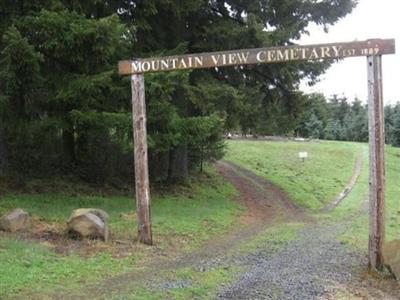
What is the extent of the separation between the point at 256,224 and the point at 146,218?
20.2 ft

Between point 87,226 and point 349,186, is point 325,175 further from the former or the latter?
point 87,226

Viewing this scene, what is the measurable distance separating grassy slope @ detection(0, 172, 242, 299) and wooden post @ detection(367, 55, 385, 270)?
13.1 feet

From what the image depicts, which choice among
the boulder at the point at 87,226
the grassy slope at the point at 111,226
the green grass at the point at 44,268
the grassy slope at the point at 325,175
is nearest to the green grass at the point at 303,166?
the grassy slope at the point at 325,175

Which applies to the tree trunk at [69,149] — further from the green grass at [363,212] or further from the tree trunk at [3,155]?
the green grass at [363,212]

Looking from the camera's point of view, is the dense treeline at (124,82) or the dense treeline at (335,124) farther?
the dense treeline at (335,124)

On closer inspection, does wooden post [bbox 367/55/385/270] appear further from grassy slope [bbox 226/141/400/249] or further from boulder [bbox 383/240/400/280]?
grassy slope [bbox 226/141/400/249]

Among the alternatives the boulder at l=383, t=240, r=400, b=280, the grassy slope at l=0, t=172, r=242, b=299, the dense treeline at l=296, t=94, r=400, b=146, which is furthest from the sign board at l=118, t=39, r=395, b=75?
the dense treeline at l=296, t=94, r=400, b=146

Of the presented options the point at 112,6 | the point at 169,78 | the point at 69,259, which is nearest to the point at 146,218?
the point at 69,259

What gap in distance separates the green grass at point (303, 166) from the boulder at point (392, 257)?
40.9ft

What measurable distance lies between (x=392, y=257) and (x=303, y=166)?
2523 centimetres

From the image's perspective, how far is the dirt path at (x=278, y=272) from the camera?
820 centimetres

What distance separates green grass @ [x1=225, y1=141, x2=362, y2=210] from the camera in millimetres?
25852

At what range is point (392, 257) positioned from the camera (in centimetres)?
978

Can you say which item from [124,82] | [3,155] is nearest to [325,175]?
[124,82]
